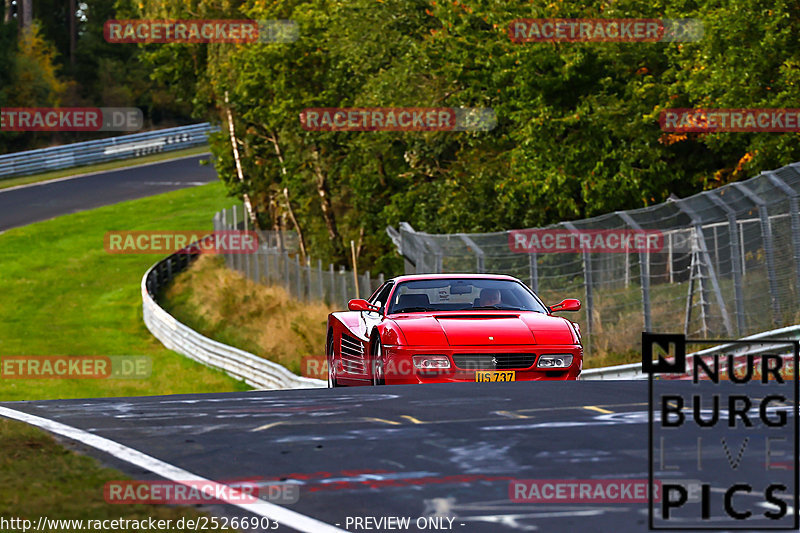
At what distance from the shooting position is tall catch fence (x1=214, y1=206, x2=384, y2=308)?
35.0 meters

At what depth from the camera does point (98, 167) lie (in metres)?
75.8

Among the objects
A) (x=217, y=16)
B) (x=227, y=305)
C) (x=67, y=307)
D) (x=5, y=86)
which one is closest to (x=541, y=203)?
(x=227, y=305)

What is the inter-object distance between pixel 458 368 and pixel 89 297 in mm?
41701

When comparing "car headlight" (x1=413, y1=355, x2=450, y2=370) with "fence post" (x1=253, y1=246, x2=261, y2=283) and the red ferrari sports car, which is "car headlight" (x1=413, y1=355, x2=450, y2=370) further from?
"fence post" (x1=253, y1=246, x2=261, y2=283)

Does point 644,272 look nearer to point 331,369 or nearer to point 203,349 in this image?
point 331,369

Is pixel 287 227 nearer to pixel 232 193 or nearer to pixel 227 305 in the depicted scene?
pixel 232 193

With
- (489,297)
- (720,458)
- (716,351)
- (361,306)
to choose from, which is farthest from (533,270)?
(720,458)

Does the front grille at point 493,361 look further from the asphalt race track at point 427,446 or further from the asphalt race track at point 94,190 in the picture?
the asphalt race track at point 94,190

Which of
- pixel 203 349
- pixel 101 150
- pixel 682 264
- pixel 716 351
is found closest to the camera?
pixel 716 351

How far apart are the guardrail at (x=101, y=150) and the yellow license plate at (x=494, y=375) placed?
190ft

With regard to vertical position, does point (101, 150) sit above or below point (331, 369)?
above

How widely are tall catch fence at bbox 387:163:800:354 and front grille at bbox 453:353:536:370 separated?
6.01 m

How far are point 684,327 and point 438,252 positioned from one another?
5.51 meters

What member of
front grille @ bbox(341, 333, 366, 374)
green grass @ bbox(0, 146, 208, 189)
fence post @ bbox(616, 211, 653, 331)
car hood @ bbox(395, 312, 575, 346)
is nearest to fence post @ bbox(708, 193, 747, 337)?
fence post @ bbox(616, 211, 653, 331)
